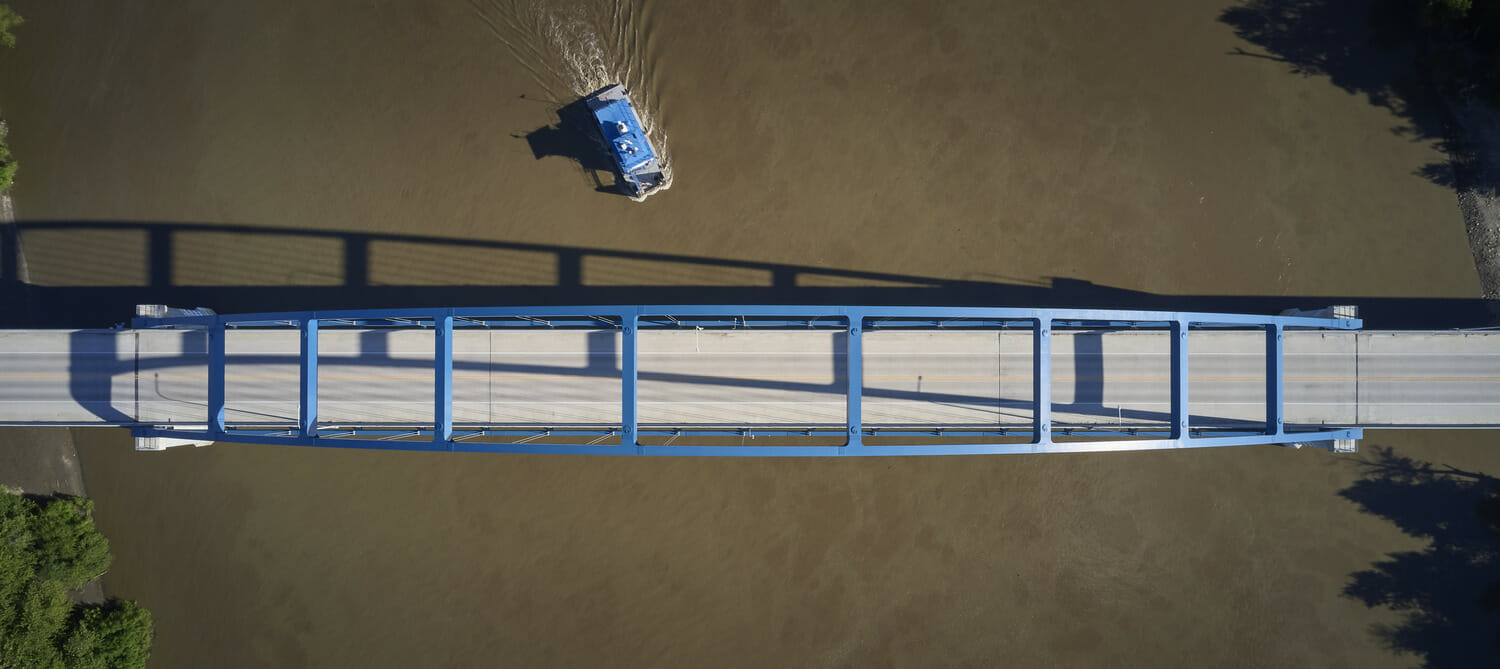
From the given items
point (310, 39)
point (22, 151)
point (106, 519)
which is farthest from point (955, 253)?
point (22, 151)

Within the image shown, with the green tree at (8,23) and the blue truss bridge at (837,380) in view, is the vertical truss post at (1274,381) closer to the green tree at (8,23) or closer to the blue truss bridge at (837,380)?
the blue truss bridge at (837,380)

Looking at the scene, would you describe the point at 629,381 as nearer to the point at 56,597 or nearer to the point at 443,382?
the point at 443,382

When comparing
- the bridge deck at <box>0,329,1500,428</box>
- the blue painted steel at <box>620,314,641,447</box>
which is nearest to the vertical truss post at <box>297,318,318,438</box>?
the bridge deck at <box>0,329,1500,428</box>

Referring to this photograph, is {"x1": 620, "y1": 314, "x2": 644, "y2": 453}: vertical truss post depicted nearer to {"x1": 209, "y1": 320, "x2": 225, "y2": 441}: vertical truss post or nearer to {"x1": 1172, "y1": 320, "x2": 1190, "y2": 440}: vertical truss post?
{"x1": 209, "y1": 320, "x2": 225, "y2": 441}: vertical truss post

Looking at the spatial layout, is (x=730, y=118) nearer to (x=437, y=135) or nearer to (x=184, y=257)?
(x=437, y=135)

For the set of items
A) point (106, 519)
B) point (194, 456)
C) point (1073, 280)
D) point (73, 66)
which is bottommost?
point (106, 519)

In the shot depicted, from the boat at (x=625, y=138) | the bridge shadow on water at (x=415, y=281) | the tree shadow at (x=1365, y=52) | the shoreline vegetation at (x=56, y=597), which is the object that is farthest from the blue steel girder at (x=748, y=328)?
the tree shadow at (x=1365, y=52)
